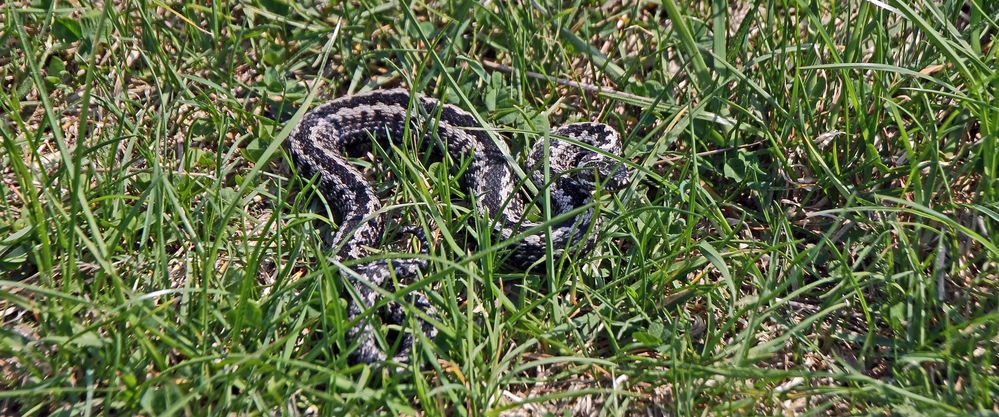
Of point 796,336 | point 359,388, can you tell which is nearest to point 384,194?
point 359,388

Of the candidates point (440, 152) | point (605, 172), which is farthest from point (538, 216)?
point (440, 152)

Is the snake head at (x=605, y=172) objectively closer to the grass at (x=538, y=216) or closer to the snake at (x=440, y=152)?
the snake at (x=440, y=152)

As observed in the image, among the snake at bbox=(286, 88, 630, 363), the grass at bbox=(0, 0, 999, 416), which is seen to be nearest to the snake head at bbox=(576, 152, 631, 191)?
the snake at bbox=(286, 88, 630, 363)

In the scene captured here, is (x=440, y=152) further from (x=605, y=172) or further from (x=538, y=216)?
(x=605, y=172)

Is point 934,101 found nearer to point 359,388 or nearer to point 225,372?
point 359,388

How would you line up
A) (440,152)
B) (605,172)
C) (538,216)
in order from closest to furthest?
(538,216), (605,172), (440,152)

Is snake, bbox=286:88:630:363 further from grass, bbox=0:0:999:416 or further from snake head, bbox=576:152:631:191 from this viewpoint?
grass, bbox=0:0:999:416
